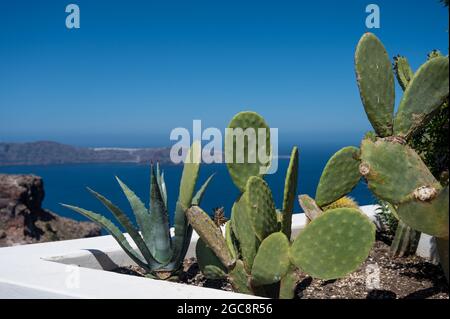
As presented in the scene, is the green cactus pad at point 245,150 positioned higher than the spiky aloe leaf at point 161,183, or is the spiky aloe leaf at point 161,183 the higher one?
the green cactus pad at point 245,150

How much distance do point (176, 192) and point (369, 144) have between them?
1.45m

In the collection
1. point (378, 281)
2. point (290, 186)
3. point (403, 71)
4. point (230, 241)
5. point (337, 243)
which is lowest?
point (378, 281)

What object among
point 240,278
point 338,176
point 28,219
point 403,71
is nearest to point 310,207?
point 338,176

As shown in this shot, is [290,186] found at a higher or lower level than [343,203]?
higher

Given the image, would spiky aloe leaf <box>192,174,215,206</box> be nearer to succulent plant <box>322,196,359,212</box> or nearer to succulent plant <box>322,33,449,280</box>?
succulent plant <box>322,33,449,280</box>

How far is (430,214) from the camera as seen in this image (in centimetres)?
254

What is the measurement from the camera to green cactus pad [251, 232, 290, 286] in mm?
Result: 2801

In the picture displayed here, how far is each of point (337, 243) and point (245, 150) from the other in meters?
0.75

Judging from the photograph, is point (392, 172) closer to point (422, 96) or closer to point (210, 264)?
point (422, 96)

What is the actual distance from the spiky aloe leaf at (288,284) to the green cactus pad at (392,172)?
593 mm

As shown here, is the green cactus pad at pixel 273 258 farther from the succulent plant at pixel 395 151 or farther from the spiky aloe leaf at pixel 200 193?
the spiky aloe leaf at pixel 200 193

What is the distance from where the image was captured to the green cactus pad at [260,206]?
280cm

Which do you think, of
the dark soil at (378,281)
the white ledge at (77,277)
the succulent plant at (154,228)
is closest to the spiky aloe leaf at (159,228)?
the succulent plant at (154,228)
